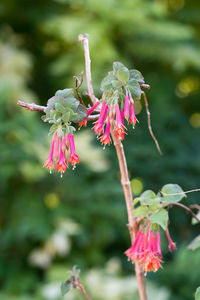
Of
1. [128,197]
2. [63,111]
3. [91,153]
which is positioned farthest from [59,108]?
[91,153]

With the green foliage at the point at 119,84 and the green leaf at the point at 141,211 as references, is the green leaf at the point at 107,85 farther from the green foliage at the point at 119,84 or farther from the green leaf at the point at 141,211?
the green leaf at the point at 141,211

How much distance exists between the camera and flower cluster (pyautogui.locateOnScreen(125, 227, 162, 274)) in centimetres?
41

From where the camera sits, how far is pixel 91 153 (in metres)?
1.93

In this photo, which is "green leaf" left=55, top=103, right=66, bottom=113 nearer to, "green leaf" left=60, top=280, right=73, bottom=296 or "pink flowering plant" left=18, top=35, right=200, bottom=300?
"pink flowering plant" left=18, top=35, right=200, bottom=300

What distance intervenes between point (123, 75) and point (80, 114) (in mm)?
53

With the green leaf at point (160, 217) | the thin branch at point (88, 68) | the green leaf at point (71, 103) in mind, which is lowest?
the green leaf at point (160, 217)

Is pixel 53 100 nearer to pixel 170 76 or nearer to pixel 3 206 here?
pixel 3 206

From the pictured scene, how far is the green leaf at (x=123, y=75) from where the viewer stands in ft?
1.20

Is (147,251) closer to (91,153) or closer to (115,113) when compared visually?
(115,113)

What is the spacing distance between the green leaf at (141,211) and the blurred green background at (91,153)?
3.72 feet

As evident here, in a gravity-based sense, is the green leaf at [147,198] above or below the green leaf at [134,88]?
below

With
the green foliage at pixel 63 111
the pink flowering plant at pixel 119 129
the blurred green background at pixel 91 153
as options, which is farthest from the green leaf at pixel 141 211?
the blurred green background at pixel 91 153

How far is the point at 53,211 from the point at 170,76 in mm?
1244

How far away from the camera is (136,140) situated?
7.79 ft
